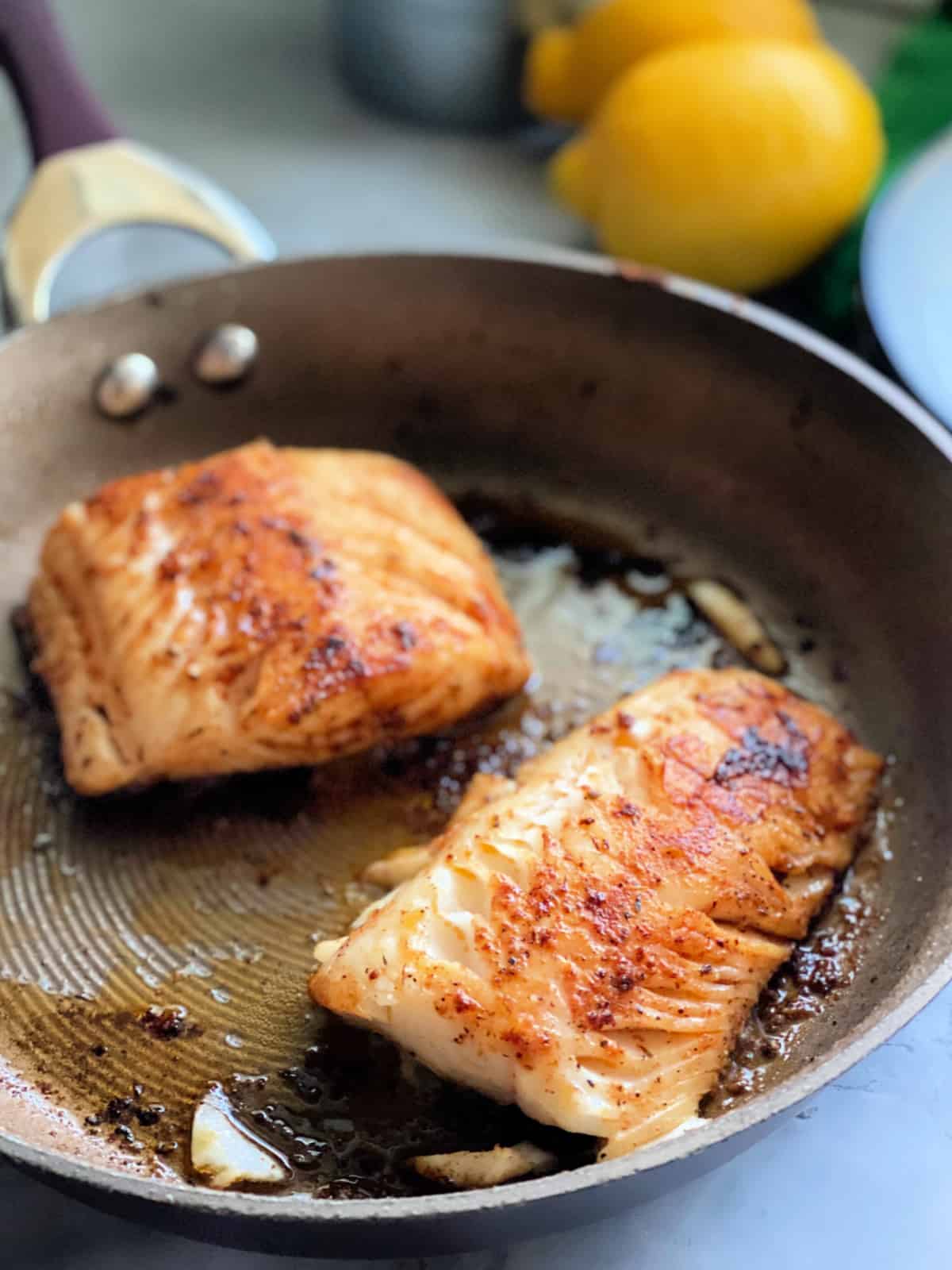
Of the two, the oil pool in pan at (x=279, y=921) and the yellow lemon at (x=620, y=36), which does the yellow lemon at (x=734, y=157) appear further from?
the oil pool in pan at (x=279, y=921)

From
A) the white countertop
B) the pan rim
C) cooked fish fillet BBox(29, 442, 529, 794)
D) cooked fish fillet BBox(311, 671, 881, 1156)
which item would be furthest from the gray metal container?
the pan rim

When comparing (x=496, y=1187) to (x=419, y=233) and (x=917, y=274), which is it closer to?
(x=917, y=274)

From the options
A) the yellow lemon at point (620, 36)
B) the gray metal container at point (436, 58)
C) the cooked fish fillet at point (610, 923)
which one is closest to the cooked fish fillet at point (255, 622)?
the cooked fish fillet at point (610, 923)

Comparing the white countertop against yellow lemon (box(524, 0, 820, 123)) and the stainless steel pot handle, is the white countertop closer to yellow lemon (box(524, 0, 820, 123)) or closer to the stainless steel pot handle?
yellow lemon (box(524, 0, 820, 123))

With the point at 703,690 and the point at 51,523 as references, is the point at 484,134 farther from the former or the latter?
the point at 703,690

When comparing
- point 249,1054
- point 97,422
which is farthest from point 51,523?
point 249,1054

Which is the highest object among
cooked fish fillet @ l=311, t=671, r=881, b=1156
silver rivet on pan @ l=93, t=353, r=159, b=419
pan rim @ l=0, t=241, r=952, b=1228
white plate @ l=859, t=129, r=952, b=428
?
white plate @ l=859, t=129, r=952, b=428
